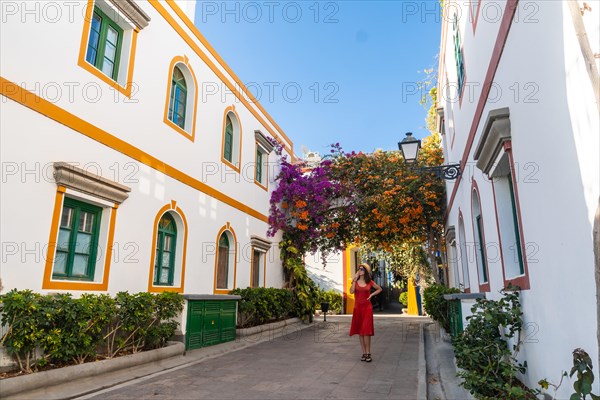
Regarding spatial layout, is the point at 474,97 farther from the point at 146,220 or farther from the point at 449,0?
the point at 146,220

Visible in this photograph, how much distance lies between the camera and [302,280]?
14.2 m

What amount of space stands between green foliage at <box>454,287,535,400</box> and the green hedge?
456 centimetres

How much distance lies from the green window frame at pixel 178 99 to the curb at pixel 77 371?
15.6 ft

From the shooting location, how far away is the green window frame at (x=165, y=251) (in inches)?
311

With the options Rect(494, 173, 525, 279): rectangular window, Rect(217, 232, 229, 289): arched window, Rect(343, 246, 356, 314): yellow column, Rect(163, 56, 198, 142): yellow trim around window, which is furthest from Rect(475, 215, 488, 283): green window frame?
Rect(343, 246, 356, 314): yellow column

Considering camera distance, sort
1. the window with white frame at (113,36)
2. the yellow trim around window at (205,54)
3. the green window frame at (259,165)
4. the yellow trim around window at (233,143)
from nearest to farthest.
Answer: the window with white frame at (113,36), the yellow trim around window at (205,54), the yellow trim around window at (233,143), the green window frame at (259,165)

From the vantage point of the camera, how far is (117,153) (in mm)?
6914

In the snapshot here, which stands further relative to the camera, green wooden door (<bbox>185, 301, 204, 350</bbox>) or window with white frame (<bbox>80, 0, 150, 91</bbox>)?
green wooden door (<bbox>185, 301, 204, 350</bbox>)

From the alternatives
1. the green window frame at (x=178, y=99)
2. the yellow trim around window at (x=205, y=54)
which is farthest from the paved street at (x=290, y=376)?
the yellow trim around window at (x=205, y=54)

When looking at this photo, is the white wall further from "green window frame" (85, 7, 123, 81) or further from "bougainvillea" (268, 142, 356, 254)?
"bougainvillea" (268, 142, 356, 254)

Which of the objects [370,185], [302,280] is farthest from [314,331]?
[370,185]

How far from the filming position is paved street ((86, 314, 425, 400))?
495cm

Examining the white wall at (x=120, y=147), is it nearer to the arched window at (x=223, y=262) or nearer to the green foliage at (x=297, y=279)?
the arched window at (x=223, y=262)

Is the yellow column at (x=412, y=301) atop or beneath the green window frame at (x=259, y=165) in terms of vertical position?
beneath
